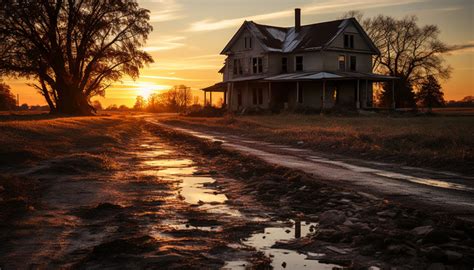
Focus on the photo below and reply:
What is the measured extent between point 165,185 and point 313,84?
136 feet

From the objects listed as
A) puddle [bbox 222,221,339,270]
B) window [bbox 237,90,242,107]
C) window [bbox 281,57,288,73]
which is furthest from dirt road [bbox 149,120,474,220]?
window [bbox 237,90,242,107]

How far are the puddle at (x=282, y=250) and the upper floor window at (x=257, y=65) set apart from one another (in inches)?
1881

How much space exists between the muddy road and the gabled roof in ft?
136

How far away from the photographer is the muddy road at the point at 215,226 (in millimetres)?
5121

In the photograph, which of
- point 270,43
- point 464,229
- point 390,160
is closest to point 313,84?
point 270,43

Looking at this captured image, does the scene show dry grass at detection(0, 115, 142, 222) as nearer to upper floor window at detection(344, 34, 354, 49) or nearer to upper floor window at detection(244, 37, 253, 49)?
upper floor window at detection(244, 37, 253, 49)

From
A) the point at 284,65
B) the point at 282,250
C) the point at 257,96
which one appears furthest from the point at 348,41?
the point at 282,250

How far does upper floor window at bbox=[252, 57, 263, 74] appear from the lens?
177ft

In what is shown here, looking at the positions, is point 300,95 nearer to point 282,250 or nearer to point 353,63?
point 353,63

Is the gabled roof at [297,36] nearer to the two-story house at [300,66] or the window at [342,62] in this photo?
the two-story house at [300,66]

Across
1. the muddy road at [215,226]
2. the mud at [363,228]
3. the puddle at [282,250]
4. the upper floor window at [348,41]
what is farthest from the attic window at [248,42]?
the puddle at [282,250]

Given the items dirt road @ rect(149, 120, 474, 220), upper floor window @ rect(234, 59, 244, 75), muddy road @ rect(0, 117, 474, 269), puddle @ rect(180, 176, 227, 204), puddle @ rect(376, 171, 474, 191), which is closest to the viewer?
muddy road @ rect(0, 117, 474, 269)

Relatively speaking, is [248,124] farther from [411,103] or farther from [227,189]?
[411,103]

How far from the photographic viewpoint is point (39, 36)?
43844 millimetres
